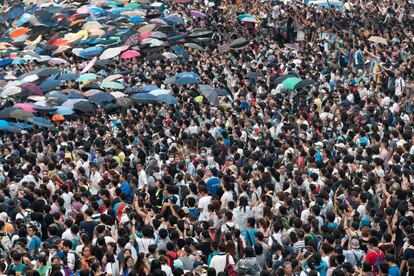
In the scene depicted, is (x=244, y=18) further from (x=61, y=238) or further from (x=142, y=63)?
(x=61, y=238)

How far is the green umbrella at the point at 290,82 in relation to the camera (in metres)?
27.3

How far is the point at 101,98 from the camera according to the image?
1078 inches

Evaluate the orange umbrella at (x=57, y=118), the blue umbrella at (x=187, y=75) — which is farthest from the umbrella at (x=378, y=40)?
the orange umbrella at (x=57, y=118)

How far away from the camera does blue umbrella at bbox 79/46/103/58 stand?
32875 millimetres

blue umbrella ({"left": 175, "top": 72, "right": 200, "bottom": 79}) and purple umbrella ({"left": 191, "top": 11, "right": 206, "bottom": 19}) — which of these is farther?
purple umbrella ({"left": 191, "top": 11, "right": 206, "bottom": 19})

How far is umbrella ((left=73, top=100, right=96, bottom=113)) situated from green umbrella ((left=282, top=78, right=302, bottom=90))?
491 cm

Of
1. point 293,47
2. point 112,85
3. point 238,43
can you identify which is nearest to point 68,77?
point 112,85

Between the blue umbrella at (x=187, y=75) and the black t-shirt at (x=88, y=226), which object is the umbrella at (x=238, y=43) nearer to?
the blue umbrella at (x=187, y=75)

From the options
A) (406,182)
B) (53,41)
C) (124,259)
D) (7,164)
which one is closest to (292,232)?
(124,259)

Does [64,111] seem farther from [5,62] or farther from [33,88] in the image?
[5,62]

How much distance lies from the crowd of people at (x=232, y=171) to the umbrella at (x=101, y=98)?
0.94ft

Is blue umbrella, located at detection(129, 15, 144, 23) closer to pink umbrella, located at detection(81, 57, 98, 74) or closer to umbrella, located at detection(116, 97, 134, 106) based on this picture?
pink umbrella, located at detection(81, 57, 98, 74)

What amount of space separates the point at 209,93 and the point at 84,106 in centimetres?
320

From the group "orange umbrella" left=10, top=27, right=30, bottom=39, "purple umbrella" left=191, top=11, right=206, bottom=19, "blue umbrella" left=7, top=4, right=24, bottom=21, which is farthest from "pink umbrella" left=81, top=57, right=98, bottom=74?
"blue umbrella" left=7, top=4, right=24, bottom=21
